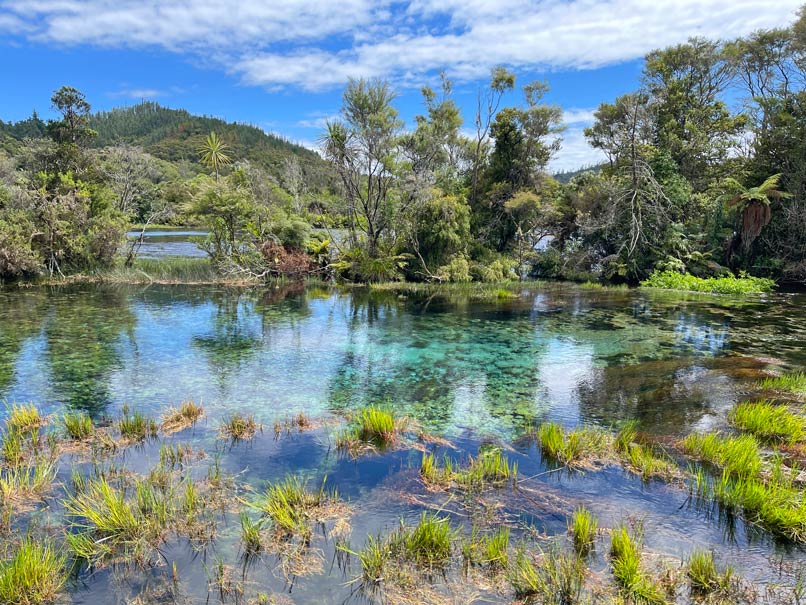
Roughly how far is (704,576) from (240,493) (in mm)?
4950

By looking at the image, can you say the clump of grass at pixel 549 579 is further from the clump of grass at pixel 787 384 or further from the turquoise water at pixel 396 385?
the clump of grass at pixel 787 384

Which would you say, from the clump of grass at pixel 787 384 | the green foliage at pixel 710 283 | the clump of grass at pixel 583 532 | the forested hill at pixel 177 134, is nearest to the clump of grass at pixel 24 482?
the clump of grass at pixel 583 532

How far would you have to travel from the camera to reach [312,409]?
920 cm

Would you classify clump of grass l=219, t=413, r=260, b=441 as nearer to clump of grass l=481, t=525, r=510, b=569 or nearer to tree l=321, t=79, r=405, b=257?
clump of grass l=481, t=525, r=510, b=569

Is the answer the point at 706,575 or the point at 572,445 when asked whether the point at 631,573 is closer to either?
the point at 706,575

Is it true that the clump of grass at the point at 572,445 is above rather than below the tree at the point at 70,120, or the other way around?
below

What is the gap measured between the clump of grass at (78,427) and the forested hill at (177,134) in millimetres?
94007

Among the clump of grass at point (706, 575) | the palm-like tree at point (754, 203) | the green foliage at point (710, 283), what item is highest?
the palm-like tree at point (754, 203)

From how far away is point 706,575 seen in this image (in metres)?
4.40

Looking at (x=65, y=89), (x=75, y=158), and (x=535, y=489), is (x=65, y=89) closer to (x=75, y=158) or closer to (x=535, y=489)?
(x=75, y=158)

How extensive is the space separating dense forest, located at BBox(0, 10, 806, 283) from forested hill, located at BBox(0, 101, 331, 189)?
237 feet

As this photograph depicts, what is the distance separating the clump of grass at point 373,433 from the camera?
7.50m

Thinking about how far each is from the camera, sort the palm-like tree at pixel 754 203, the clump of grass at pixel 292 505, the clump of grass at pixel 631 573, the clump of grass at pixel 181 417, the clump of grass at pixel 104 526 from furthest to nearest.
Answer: the palm-like tree at pixel 754 203 < the clump of grass at pixel 181 417 < the clump of grass at pixel 292 505 < the clump of grass at pixel 104 526 < the clump of grass at pixel 631 573

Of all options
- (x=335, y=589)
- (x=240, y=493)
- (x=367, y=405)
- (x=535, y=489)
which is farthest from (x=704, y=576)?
(x=367, y=405)
